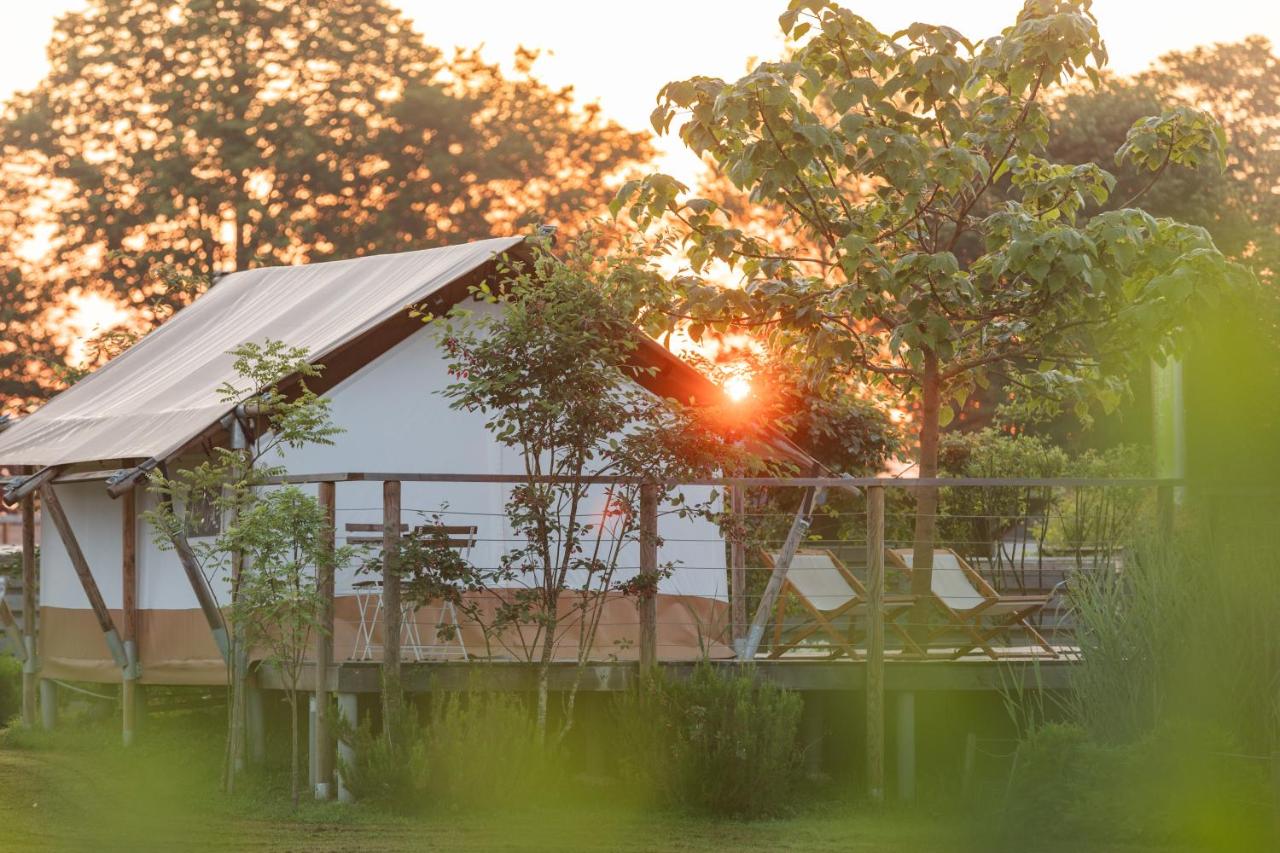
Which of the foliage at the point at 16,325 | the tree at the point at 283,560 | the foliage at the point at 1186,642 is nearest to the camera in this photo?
the foliage at the point at 1186,642

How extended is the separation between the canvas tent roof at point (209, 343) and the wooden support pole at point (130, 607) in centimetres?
60

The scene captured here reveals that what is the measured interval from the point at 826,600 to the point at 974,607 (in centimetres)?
91

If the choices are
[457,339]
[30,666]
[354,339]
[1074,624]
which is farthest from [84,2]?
[1074,624]

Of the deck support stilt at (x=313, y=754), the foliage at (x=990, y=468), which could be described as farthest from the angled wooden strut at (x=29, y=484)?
the foliage at (x=990, y=468)

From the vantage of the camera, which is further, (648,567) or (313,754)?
(313,754)

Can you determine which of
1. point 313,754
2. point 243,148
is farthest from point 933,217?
point 243,148

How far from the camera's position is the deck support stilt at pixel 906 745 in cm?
1023

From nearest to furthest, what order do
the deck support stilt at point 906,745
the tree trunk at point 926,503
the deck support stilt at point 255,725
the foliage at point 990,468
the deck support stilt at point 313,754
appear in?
the deck support stilt at point 313,754, the deck support stilt at point 906,745, the tree trunk at point 926,503, the deck support stilt at point 255,725, the foliage at point 990,468

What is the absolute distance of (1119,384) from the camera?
39.9 ft

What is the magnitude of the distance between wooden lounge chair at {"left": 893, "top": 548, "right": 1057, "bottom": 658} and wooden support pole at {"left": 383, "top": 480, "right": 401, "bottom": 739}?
3009 mm

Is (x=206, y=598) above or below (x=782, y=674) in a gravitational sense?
above

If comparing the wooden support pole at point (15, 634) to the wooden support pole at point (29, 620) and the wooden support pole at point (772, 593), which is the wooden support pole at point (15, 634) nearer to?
the wooden support pole at point (29, 620)

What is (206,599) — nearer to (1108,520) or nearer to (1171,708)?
(1108,520)

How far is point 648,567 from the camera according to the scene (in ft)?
32.2
